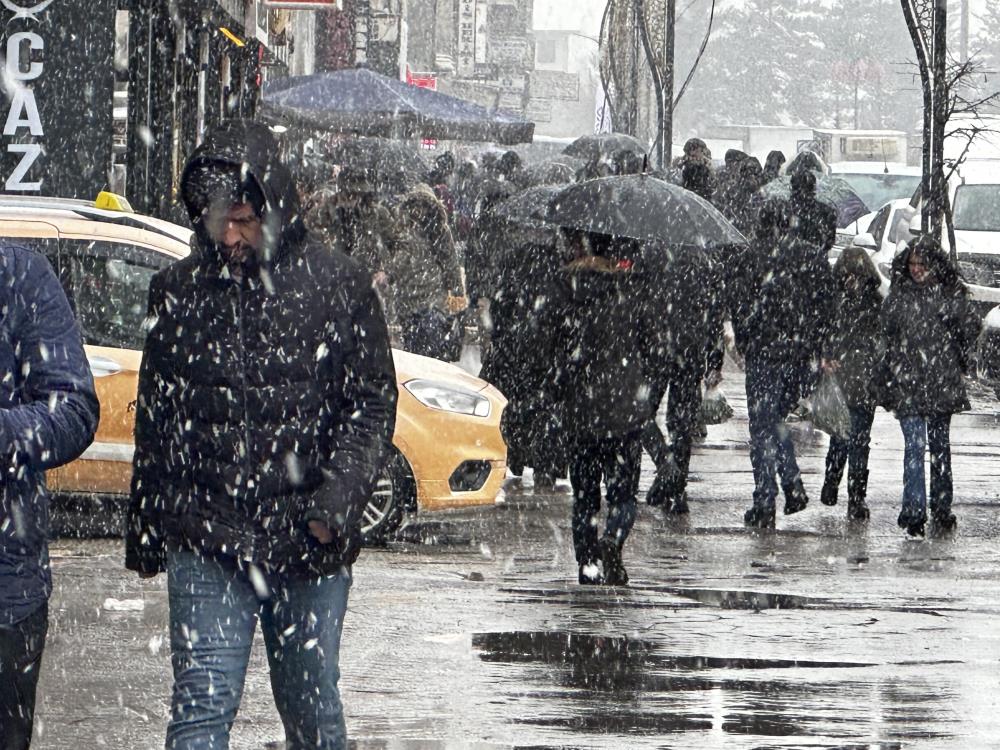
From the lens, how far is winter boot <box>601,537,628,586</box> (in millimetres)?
9508

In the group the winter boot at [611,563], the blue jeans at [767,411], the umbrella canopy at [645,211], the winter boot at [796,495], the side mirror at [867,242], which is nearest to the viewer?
the winter boot at [611,563]

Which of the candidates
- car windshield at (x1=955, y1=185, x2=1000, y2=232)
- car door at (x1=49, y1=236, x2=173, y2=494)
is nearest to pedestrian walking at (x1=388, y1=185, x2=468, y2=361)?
car door at (x1=49, y1=236, x2=173, y2=494)

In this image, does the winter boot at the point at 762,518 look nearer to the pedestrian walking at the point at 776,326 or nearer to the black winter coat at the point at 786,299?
the pedestrian walking at the point at 776,326

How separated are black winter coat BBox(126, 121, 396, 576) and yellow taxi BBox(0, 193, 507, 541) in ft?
17.1

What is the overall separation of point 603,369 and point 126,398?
2.53 m

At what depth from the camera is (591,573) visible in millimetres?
9531

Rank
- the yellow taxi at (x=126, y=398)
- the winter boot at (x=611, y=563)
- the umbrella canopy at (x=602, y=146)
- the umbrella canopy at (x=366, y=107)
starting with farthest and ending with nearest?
the umbrella canopy at (x=602, y=146) → the umbrella canopy at (x=366, y=107) → the yellow taxi at (x=126, y=398) → the winter boot at (x=611, y=563)

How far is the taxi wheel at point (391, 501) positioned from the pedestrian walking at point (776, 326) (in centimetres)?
221

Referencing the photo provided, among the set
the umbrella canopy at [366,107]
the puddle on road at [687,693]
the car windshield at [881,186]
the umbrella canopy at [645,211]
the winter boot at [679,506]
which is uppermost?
the umbrella canopy at [366,107]

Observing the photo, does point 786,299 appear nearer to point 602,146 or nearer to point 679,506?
point 679,506

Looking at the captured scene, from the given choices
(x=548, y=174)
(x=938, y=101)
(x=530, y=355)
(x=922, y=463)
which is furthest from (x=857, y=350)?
(x=548, y=174)

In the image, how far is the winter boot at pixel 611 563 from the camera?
951 centimetres

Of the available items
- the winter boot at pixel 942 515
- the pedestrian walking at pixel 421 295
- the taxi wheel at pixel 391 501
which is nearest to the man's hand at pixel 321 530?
the taxi wheel at pixel 391 501

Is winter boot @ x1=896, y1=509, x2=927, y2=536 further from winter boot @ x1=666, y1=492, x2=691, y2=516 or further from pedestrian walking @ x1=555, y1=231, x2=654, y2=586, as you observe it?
pedestrian walking @ x1=555, y1=231, x2=654, y2=586
